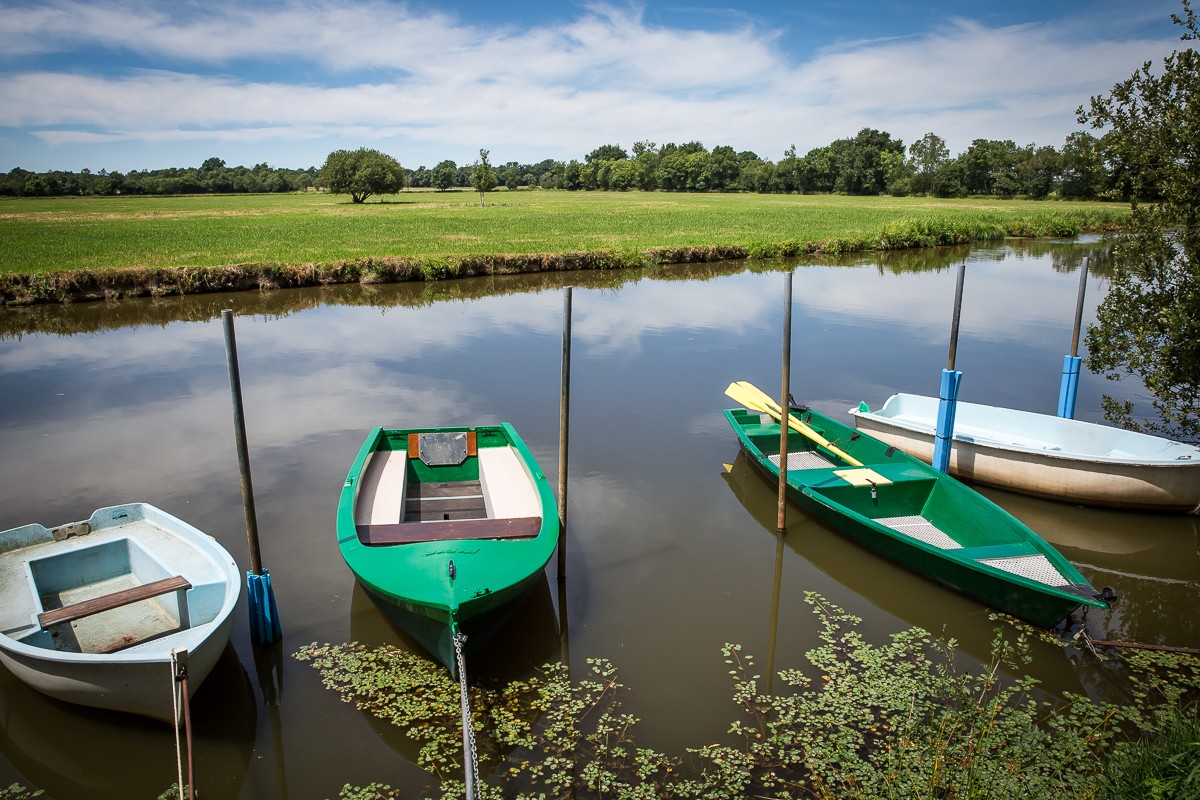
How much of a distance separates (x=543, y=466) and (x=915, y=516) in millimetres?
5641

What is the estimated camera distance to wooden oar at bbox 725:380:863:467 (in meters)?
11.3

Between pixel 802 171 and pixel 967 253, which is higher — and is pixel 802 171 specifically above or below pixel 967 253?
above

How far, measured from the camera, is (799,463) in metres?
12.0

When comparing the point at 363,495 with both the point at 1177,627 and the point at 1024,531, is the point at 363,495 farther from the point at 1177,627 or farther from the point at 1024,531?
the point at 1177,627

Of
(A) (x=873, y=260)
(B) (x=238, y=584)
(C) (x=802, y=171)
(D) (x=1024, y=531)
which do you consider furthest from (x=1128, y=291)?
(C) (x=802, y=171)

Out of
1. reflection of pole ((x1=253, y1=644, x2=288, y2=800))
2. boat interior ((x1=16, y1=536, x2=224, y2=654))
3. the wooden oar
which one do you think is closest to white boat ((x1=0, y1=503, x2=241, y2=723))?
boat interior ((x1=16, y1=536, x2=224, y2=654))

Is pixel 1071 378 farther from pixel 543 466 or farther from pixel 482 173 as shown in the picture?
pixel 482 173

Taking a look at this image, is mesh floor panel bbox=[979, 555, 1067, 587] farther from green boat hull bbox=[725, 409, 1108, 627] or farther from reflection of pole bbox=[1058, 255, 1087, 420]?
reflection of pole bbox=[1058, 255, 1087, 420]

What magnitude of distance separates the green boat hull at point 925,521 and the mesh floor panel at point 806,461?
16mm

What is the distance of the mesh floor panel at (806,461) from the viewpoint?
1184 cm

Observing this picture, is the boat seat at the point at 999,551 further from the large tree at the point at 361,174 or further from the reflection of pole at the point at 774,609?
the large tree at the point at 361,174

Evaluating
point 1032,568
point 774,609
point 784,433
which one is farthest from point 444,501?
point 1032,568

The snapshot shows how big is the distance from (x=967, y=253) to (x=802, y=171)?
3010 inches

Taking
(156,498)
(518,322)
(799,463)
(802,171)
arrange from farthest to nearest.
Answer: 1. (802,171)
2. (518,322)
3. (799,463)
4. (156,498)
